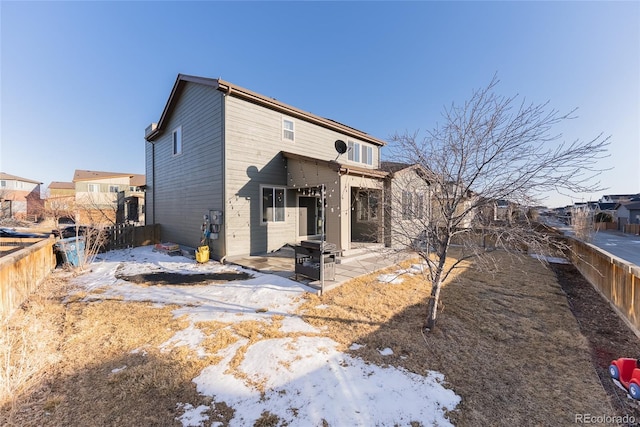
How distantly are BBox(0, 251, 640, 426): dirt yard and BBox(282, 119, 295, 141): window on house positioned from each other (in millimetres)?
7288

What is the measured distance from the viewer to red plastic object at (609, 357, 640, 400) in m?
2.71

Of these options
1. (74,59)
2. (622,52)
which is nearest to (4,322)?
(74,59)

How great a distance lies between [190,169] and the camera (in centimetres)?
1105

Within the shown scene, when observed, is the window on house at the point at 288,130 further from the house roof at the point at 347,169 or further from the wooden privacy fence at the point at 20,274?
the wooden privacy fence at the point at 20,274

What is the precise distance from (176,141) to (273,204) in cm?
618

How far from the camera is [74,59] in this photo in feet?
36.8

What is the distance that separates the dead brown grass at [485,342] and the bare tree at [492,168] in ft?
2.61

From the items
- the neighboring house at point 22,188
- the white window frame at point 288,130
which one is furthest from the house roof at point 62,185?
the white window frame at point 288,130

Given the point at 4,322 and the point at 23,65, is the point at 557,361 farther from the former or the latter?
the point at 23,65

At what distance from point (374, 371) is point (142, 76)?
1964 centimetres

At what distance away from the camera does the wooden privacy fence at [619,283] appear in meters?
4.52

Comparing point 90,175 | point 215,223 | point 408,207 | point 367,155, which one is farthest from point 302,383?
point 90,175

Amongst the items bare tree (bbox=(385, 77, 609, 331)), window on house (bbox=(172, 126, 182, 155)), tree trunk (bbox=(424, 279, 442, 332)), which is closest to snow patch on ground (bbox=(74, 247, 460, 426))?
tree trunk (bbox=(424, 279, 442, 332))

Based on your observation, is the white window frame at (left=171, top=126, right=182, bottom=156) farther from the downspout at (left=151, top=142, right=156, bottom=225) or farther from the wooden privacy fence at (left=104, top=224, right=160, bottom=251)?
the wooden privacy fence at (left=104, top=224, right=160, bottom=251)
